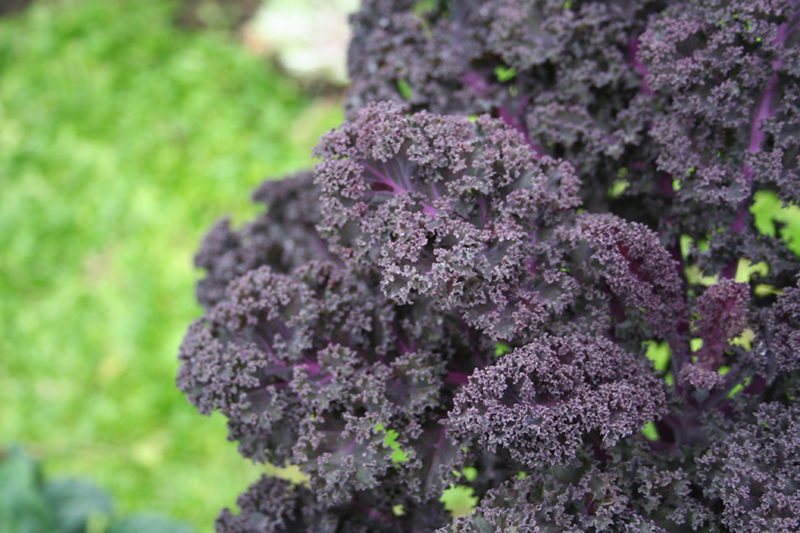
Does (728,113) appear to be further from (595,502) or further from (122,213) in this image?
(122,213)

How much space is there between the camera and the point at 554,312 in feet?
4.03

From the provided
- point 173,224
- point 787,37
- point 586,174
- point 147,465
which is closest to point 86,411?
point 147,465

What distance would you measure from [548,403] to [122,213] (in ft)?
13.7

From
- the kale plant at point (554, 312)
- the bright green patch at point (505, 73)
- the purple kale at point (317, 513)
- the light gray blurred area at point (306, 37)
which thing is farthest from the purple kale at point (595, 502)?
the light gray blurred area at point (306, 37)

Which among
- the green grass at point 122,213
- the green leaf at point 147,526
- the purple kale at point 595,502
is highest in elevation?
the green grass at point 122,213

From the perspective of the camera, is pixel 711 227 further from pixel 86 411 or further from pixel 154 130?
pixel 154 130

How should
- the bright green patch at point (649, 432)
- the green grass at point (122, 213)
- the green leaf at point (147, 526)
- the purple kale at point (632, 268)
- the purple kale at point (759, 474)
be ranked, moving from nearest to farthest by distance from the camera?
the purple kale at point (759, 474), the purple kale at point (632, 268), the bright green patch at point (649, 432), the green leaf at point (147, 526), the green grass at point (122, 213)

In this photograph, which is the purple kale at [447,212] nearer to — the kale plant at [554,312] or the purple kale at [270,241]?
the kale plant at [554,312]

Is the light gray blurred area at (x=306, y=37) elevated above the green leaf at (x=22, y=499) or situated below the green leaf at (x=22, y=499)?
above

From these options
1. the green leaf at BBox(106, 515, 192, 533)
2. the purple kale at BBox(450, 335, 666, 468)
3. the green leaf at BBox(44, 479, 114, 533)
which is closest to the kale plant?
Result: the purple kale at BBox(450, 335, 666, 468)

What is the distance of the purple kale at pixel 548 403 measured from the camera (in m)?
1.08

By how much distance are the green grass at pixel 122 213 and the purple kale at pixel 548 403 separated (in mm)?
2846

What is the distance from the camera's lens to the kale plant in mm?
1127

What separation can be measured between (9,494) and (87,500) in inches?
12.9
